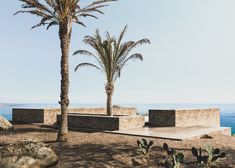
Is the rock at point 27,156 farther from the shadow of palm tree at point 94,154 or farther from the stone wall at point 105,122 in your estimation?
the stone wall at point 105,122

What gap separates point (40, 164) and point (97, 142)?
4834 millimetres

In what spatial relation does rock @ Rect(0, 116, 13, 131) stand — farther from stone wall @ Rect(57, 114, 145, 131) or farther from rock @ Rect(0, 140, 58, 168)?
rock @ Rect(0, 140, 58, 168)

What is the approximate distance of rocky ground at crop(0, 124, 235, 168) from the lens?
10492mm

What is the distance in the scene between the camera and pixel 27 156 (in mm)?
9836

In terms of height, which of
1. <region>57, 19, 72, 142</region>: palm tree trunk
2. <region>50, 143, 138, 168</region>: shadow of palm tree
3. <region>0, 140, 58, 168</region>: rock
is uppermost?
<region>57, 19, 72, 142</region>: palm tree trunk

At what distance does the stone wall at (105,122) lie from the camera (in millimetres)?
18656

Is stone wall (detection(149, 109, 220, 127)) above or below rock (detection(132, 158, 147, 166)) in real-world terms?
above

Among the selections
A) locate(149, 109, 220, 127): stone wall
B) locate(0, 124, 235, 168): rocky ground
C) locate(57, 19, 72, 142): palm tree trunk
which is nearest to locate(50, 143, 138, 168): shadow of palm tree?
locate(0, 124, 235, 168): rocky ground

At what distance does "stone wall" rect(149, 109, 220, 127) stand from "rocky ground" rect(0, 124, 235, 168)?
4.83 meters

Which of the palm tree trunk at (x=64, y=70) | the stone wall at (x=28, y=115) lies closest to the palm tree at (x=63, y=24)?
the palm tree trunk at (x=64, y=70)

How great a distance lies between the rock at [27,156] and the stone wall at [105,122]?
27.3 feet

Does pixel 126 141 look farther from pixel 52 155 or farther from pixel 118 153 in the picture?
pixel 52 155

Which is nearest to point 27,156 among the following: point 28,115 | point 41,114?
point 41,114

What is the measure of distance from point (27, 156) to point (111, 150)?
12.3ft
